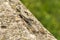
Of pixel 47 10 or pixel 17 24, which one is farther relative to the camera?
pixel 47 10

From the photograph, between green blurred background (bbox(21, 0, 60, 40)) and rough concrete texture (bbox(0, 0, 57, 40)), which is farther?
green blurred background (bbox(21, 0, 60, 40))

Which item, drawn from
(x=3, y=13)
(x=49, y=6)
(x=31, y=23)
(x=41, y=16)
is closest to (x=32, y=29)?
(x=31, y=23)

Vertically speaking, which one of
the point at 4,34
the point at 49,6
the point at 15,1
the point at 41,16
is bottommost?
the point at 4,34

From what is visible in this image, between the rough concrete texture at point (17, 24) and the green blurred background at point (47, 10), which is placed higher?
the green blurred background at point (47, 10)

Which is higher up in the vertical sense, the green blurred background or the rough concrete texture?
the green blurred background

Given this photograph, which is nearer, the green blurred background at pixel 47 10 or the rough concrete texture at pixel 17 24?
the rough concrete texture at pixel 17 24

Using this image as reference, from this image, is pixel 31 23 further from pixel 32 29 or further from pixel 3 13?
pixel 3 13

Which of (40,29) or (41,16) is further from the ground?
(41,16)

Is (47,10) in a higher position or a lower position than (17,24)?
higher
